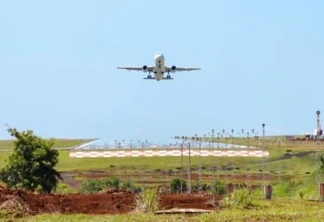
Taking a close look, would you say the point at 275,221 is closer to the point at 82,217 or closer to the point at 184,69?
the point at 82,217

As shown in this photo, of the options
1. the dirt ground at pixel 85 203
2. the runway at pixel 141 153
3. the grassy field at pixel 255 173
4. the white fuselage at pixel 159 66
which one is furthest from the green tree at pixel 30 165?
the runway at pixel 141 153

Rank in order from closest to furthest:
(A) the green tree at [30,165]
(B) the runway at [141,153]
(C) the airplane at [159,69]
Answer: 1. (A) the green tree at [30,165]
2. (C) the airplane at [159,69]
3. (B) the runway at [141,153]

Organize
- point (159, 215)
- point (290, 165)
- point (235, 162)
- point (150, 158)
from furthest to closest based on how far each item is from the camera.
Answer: point (150, 158), point (235, 162), point (290, 165), point (159, 215)

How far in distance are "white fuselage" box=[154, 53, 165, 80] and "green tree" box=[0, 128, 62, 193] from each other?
26454 millimetres

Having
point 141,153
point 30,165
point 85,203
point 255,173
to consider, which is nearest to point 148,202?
point 85,203

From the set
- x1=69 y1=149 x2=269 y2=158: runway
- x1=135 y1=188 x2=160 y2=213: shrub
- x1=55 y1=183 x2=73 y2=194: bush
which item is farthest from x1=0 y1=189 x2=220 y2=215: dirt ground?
x1=69 y1=149 x2=269 y2=158: runway

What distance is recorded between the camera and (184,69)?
72812 millimetres

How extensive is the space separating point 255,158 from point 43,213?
87.9 meters

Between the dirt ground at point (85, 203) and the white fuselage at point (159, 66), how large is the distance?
150 ft

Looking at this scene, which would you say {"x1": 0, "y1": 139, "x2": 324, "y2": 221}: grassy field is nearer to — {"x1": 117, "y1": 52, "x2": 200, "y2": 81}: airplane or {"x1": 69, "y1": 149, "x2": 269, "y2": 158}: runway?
{"x1": 69, "y1": 149, "x2": 269, "y2": 158}: runway

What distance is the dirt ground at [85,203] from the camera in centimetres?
2172

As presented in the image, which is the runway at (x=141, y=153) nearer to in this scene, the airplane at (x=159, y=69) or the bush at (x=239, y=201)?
the airplane at (x=159, y=69)

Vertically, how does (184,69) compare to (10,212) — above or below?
above

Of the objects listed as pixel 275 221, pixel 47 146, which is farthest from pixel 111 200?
pixel 47 146
